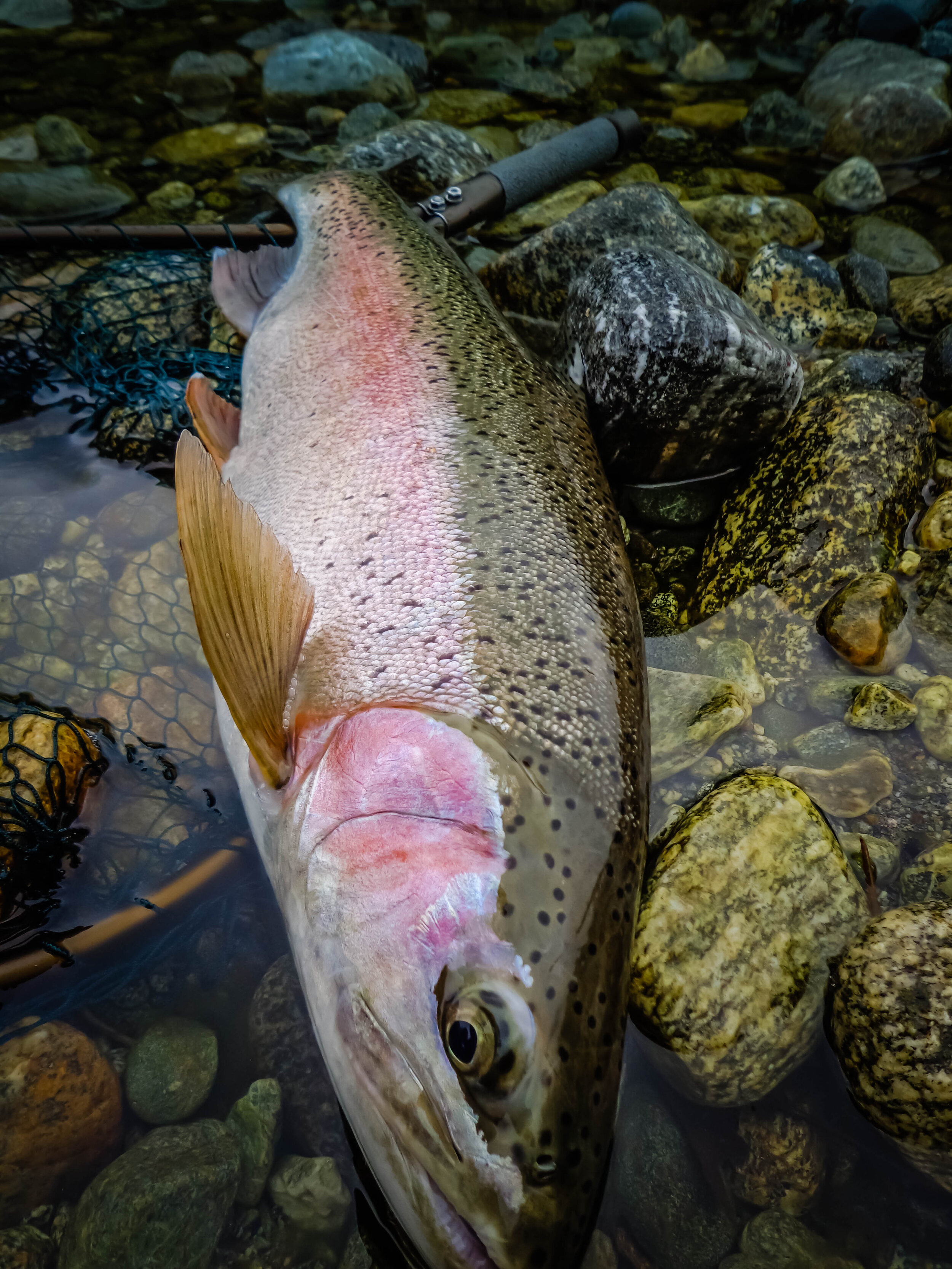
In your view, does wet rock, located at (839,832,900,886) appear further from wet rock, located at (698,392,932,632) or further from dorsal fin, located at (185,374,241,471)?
dorsal fin, located at (185,374,241,471)

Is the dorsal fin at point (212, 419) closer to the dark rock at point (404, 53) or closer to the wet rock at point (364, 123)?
the wet rock at point (364, 123)

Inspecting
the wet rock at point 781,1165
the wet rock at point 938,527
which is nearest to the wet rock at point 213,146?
the wet rock at point 938,527

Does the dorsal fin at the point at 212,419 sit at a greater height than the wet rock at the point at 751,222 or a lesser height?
lesser

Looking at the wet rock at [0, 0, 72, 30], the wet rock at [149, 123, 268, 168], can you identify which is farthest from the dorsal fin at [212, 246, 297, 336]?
the wet rock at [0, 0, 72, 30]

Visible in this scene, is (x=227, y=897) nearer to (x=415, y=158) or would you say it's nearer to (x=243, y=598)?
(x=243, y=598)

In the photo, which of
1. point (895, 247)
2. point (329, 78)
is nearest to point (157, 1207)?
point (895, 247)
